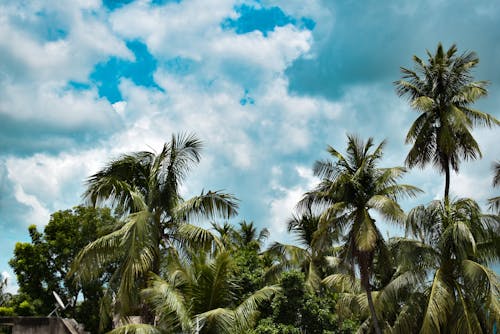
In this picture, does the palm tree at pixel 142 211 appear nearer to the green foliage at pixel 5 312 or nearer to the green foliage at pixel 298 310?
the green foliage at pixel 298 310

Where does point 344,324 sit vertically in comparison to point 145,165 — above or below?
below

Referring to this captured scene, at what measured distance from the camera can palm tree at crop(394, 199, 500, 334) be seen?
18172mm

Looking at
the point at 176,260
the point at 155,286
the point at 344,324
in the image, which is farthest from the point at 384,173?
the point at 155,286

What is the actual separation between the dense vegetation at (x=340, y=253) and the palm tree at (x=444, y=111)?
0.14 ft

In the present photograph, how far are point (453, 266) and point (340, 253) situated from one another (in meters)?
4.21

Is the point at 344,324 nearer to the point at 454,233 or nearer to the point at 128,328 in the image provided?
the point at 454,233

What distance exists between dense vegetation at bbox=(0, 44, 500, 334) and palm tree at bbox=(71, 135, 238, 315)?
3 cm

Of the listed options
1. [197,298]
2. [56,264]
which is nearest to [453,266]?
[197,298]

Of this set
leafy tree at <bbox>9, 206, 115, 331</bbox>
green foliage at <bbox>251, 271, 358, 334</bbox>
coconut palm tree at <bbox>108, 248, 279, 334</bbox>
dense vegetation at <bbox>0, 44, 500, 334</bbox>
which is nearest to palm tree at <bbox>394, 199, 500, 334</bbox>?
dense vegetation at <bbox>0, 44, 500, 334</bbox>

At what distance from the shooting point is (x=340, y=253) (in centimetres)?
2219

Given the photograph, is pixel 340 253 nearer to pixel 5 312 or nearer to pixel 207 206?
pixel 207 206

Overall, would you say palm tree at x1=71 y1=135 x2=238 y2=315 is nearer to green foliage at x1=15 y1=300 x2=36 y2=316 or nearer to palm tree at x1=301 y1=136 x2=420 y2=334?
palm tree at x1=301 y1=136 x2=420 y2=334

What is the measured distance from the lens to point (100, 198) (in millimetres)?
18156

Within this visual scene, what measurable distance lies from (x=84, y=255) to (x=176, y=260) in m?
2.55
